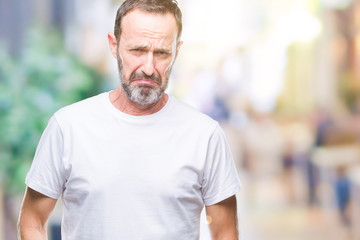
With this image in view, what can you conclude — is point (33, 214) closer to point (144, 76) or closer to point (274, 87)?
point (144, 76)

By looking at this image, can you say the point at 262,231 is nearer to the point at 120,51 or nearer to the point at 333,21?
the point at 333,21

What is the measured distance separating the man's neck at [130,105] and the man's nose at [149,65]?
0.28 feet

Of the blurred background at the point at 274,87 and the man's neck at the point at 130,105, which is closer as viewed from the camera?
the man's neck at the point at 130,105

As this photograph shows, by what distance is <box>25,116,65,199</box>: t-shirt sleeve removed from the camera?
1.38 metres

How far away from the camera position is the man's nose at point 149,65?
4.37 feet

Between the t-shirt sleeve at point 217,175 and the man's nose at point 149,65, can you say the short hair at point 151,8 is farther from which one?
the t-shirt sleeve at point 217,175

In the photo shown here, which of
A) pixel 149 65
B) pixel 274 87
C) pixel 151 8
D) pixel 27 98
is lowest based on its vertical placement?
pixel 274 87

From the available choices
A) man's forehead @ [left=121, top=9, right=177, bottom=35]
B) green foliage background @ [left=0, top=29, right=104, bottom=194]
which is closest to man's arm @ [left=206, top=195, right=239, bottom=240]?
man's forehead @ [left=121, top=9, right=177, bottom=35]

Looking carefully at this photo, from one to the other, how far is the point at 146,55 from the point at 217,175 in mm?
285

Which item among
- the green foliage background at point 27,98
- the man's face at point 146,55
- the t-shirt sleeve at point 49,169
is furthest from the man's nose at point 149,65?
the green foliage background at point 27,98

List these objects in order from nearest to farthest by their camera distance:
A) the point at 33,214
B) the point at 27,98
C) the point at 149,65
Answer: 1. the point at 149,65
2. the point at 33,214
3. the point at 27,98

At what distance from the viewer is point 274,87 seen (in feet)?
18.4

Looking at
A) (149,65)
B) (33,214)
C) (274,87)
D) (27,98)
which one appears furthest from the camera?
(274,87)

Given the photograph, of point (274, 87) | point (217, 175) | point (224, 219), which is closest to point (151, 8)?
point (217, 175)
